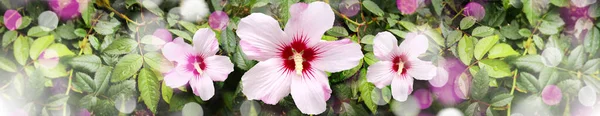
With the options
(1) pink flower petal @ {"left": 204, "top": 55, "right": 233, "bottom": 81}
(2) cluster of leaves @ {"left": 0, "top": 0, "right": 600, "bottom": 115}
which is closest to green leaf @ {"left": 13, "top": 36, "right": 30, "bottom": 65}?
(2) cluster of leaves @ {"left": 0, "top": 0, "right": 600, "bottom": 115}

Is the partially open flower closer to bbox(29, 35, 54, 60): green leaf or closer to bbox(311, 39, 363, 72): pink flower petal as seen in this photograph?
bbox(311, 39, 363, 72): pink flower petal

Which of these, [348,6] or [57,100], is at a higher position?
[348,6]

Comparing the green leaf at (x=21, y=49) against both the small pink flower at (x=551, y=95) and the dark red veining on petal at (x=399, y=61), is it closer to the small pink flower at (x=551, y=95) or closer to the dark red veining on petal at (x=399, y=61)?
the dark red veining on petal at (x=399, y=61)

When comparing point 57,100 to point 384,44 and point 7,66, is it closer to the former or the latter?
point 7,66

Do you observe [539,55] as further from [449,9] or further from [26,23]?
[26,23]

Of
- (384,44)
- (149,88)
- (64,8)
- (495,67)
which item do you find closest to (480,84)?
(495,67)

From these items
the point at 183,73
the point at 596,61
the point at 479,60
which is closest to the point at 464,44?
the point at 479,60

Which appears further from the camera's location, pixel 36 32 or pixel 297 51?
pixel 36 32
